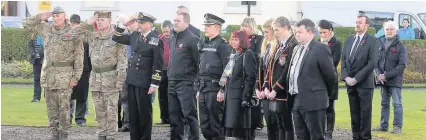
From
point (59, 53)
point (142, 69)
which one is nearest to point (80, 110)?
point (59, 53)

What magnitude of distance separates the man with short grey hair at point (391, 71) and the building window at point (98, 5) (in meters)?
22.5

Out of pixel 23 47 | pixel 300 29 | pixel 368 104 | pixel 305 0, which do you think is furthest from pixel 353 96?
pixel 305 0

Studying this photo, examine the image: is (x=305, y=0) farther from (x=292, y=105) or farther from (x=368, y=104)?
(x=292, y=105)

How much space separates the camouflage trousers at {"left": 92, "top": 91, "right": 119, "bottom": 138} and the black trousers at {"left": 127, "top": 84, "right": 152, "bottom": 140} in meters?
0.45

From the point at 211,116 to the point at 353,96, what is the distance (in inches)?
85.9

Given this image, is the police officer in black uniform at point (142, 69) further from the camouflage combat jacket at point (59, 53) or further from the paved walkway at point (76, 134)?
the paved walkway at point (76, 134)

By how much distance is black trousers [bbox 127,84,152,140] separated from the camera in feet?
42.3

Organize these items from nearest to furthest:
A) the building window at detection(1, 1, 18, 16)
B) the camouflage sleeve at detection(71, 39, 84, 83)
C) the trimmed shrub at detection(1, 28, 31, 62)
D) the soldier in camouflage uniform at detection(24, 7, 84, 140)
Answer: the soldier in camouflage uniform at detection(24, 7, 84, 140)
the camouflage sleeve at detection(71, 39, 84, 83)
the trimmed shrub at detection(1, 28, 31, 62)
the building window at detection(1, 1, 18, 16)

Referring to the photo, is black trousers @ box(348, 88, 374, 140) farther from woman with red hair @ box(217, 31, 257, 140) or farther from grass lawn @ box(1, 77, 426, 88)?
grass lawn @ box(1, 77, 426, 88)

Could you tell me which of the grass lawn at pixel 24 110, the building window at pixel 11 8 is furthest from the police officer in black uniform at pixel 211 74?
the building window at pixel 11 8

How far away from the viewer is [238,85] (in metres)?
12.2

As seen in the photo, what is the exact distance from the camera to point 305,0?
35.4 m

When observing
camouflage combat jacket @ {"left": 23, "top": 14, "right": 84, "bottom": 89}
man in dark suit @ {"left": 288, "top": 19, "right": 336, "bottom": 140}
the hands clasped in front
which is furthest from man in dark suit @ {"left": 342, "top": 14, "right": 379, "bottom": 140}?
camouflage combat jacket @ {"left": 23, "top": 14, "right": 84, "bottom": 89}

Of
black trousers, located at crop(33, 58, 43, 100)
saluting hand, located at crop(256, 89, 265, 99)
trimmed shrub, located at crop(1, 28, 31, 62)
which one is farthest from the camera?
trimmed shrub, located at crop(1, 28, 31, 62)
